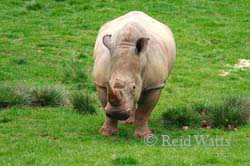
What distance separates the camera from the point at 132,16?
40.6ft

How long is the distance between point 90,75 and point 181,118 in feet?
14.9

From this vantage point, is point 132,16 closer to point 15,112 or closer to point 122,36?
point 122,36

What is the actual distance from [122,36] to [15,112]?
2991 mm

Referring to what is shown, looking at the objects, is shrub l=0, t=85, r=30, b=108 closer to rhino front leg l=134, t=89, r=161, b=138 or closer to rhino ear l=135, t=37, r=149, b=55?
rhino front leg l=134, t=89, r=161, b=138

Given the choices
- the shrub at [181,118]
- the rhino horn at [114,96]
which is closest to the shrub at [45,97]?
the shrub at [181,118]

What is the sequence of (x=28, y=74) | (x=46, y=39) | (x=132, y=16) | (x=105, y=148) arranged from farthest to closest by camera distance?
(x=46, y=39) < (x=28, y=74) < (x=132, y=16) < (x=105, y=148)

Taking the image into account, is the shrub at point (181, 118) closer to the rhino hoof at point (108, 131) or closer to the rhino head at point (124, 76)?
the rhino hoof at point (108, 131)

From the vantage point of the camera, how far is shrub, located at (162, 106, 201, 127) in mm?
12586

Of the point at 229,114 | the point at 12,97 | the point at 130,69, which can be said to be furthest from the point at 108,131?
the point at 12,97

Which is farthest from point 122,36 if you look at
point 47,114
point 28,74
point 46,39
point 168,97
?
point 46,39

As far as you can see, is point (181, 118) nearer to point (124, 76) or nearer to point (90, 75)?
point (124, 76)

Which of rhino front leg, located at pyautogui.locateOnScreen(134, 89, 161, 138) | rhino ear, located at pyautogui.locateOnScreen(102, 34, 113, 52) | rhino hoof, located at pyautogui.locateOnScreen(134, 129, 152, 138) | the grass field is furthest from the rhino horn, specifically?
rhino hoof, located at pyautogui.locateOnScreen(134, 129, 152, 138)

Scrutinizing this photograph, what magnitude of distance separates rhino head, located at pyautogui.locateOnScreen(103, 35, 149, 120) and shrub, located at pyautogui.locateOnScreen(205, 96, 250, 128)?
1.92 metres

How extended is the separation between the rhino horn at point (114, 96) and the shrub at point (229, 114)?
2583mm
